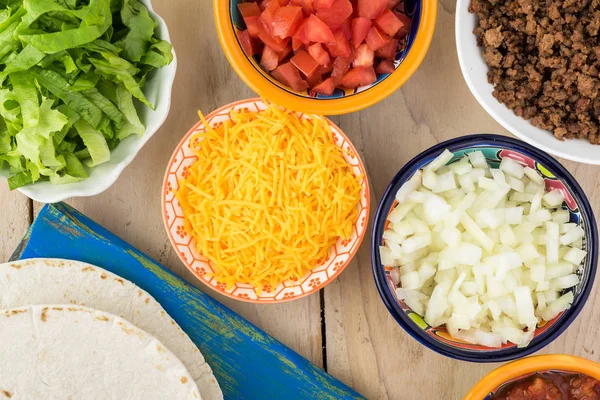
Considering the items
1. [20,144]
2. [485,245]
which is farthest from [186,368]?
[485,245]

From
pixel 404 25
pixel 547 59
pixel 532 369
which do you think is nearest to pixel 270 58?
pixel 404 25

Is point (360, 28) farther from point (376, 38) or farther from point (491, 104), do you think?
point (491, 104)

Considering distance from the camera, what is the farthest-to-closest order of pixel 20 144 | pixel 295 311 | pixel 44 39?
1. pixel 295 311
2. pixel 20 144
3. pixel 44 39

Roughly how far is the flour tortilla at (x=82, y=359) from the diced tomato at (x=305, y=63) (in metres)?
1.14

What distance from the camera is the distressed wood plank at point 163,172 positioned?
281cm

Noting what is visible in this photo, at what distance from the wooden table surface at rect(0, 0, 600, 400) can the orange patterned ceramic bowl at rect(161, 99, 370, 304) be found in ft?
0.59

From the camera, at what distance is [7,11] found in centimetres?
230

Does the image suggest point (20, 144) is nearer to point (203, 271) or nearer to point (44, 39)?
point (44, 39)

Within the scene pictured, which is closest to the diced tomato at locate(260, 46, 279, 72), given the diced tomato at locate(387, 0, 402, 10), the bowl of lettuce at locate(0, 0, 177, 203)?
the bowl of lettuce at locate(0, 0, 177, 203)

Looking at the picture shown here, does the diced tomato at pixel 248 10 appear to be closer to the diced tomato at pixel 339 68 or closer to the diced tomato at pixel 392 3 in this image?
the diced tomato at pixel 339 68

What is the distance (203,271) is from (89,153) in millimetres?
625

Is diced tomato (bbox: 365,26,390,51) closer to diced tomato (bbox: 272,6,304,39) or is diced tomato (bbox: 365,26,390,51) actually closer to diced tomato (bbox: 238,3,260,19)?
diced tomato (bbox: 272,6,304,39)

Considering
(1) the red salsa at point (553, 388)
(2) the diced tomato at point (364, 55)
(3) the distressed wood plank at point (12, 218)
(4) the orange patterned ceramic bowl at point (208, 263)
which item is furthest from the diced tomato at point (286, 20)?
(1) the red salsa at point (553, 388)

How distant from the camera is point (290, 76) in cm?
244
